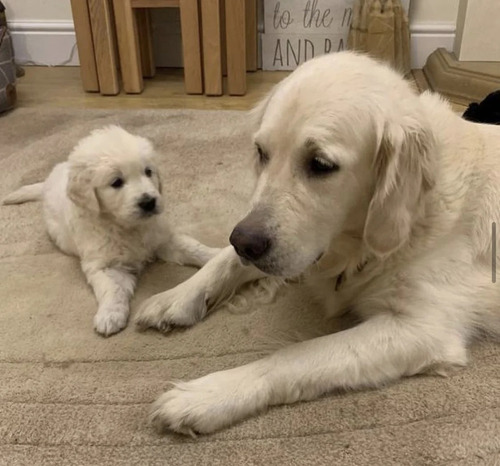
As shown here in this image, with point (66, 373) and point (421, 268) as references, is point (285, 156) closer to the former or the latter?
point (421, 268)

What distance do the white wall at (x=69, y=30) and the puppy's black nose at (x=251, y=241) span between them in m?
2.55

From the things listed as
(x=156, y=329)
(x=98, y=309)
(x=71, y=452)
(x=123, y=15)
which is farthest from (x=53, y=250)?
(x=123, y=15)

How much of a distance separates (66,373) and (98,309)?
21 cm

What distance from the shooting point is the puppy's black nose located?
1067mm

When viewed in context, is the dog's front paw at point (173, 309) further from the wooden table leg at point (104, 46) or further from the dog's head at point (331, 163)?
the wooden table leg at point (104, 46)

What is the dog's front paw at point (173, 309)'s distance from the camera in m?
1.37

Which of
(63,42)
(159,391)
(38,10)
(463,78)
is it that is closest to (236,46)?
(463,78)

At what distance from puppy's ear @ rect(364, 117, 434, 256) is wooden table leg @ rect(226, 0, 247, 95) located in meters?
1.93

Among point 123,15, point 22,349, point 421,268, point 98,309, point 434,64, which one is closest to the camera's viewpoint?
point 421,268

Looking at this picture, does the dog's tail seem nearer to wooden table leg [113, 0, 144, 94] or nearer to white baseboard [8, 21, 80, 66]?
wooden table leg [113, 0, 144, 94]

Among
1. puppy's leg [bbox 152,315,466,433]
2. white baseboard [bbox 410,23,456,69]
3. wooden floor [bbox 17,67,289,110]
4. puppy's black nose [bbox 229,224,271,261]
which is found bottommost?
wooden floor [bbox 17,67,289,110]

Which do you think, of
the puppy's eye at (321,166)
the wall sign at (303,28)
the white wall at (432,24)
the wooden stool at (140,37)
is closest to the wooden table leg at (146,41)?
the wooden stool at (140,37)

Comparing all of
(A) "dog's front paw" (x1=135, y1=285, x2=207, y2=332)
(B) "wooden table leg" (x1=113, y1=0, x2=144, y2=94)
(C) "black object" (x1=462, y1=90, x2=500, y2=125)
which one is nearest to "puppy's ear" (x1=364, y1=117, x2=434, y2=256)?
(A) "dog's front paw" (x1=135, y1=285, x2=207, y2=332)

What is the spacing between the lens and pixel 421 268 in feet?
4.00
